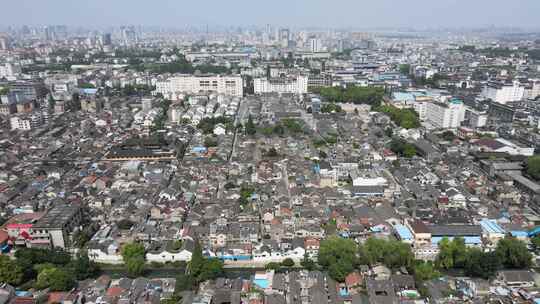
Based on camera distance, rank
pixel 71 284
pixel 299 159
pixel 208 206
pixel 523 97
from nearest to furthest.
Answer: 1. pixel 71 284
2. pixel 208 206
3. pixel 299 159
4. pixel 523 97

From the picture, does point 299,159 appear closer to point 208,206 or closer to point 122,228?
point 208,206

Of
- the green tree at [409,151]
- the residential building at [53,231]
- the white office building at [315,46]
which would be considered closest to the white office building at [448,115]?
the green tree at [409,151]

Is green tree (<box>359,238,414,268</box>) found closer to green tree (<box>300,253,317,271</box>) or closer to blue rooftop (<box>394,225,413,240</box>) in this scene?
blue rooftop (<box>394,225,413,240</box>)

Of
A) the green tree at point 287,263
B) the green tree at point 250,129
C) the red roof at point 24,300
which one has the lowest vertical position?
the green tree at point 287,263

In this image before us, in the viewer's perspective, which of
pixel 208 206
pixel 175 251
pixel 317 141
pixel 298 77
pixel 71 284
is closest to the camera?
pixel 71 284

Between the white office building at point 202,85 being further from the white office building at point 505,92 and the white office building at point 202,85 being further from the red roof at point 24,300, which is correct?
the red roof at point 24,300

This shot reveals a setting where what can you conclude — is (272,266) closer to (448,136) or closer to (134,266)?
(134,266)

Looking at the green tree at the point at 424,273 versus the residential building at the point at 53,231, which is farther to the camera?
the residential building at the point at 53,231

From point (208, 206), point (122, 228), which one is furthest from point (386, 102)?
point (122, 228)
